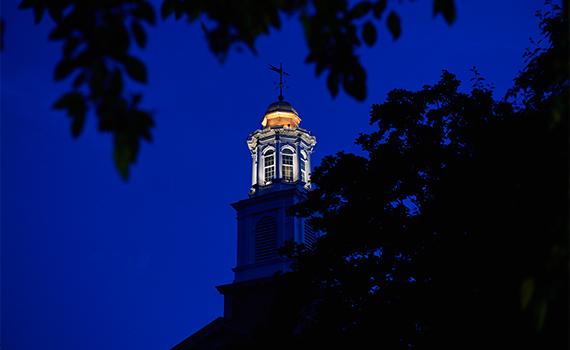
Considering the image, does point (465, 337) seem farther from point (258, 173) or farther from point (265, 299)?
point (258, 173)

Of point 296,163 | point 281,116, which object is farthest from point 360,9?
point 281,116

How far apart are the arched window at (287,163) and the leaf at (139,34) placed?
35.8 metres

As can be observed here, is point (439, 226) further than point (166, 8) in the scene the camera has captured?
Yes

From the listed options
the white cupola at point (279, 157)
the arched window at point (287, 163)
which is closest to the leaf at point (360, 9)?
the white cupola at point (279, 157)

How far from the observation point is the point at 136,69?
186 inches

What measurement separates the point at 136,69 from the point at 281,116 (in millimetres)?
38552

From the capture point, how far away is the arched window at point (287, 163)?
40994 mm

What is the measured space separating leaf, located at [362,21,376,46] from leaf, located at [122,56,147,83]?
2014mm

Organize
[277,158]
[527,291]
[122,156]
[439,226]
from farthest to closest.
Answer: [277,158]
[439,226]
[527,291]
[122,156]

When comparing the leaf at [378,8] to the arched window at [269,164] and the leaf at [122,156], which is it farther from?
the arched window at [269,164]

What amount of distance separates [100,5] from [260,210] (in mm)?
34694

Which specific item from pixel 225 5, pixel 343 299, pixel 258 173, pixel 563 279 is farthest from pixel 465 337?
pixel 258 173

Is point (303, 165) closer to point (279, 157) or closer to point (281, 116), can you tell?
point (279, 157)

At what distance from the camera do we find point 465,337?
1549 cm
